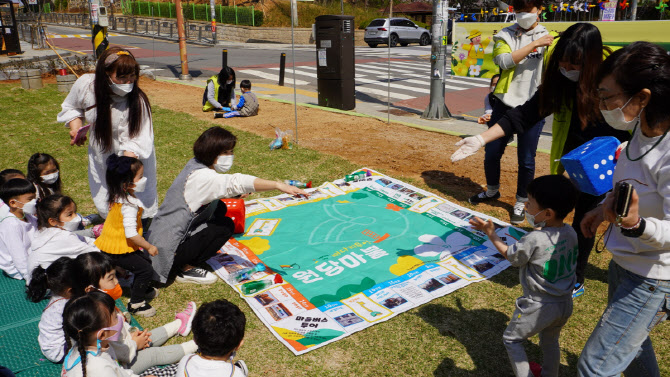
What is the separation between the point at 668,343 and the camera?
329 cm

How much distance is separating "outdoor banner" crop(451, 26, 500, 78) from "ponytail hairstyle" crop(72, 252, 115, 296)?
8.26 meters

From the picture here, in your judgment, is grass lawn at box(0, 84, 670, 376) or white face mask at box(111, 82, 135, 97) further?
white face mask at box(111, 82, 135, 97)

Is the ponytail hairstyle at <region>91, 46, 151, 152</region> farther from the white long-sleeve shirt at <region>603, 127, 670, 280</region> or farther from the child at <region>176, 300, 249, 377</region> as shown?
the white long-sleeve shirt at <region>603, 127, 670, 280</region>

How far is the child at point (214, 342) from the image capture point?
2.32 metres

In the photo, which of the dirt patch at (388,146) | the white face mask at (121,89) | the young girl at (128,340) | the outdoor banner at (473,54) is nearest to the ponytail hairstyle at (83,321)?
the young girl at (128,340)

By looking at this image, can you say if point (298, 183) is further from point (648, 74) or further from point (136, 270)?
point (648, 74)

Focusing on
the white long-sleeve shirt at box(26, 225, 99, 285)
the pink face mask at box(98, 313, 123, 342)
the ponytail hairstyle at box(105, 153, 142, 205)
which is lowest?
the pink face mask at box(98, 313, 123, 342)

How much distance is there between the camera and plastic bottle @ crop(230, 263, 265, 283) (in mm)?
4035

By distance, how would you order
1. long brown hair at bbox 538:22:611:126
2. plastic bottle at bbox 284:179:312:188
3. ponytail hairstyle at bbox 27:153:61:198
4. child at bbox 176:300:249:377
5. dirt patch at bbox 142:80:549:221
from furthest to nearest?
dirt patch at bbox 142:80:549:221, plastic bottle at bbox 284:179:312:188, ponytail hairstyle at bbox 27:153:61:198, long brown hair at bbox 538:22:611:126, child at bbox 176:300:249:377

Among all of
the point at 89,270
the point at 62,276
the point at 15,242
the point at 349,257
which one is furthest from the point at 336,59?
the point at 62,276

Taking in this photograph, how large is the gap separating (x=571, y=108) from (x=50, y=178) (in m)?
4.28

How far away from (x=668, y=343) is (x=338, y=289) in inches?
87.8

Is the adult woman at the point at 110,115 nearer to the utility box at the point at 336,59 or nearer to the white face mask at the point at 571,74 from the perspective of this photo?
the white face mask at the point at 571,74

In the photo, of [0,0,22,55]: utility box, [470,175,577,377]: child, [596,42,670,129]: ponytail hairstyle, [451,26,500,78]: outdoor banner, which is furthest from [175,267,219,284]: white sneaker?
[0,0,22,55]: utility box
